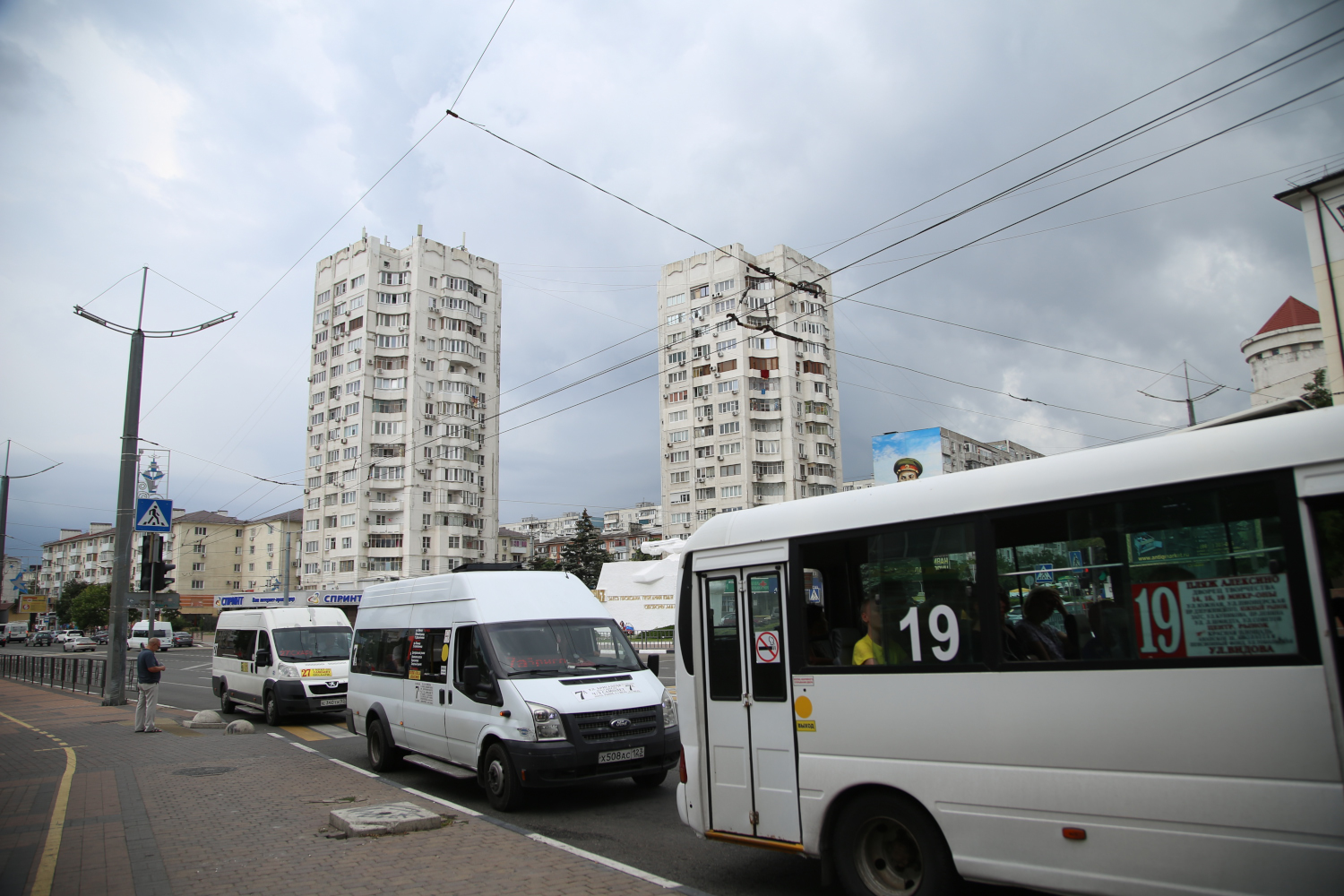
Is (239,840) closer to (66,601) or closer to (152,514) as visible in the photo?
(152,514)

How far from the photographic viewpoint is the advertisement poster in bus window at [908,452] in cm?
4109

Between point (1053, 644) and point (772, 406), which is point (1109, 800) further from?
point (772, 406)

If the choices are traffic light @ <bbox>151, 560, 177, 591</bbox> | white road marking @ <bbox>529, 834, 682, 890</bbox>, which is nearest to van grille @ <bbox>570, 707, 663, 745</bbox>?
white road marking @ <bbox>529, 834, 682, 890</bbox>

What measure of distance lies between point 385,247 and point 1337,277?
241 ft

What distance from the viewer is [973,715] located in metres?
4.77

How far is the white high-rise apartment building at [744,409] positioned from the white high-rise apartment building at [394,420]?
20037mm

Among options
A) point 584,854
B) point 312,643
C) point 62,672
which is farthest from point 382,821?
point 62,672

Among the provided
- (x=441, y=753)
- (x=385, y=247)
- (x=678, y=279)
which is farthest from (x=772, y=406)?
(x=441, y=753)

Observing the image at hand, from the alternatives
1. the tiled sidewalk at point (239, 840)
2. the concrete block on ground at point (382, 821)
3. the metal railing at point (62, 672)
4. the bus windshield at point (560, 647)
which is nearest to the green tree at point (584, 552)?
the metal railing at point (62, 672)

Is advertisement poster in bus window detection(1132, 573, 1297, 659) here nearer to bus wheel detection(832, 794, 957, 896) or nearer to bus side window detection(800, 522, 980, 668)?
bus side window detection(800, 522, 980, 668)

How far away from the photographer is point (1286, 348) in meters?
43.6

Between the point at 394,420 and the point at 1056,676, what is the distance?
78704 millimetres

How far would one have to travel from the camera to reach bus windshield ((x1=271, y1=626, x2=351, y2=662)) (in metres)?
17.7

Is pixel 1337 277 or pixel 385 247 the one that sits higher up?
pixel 385 247
